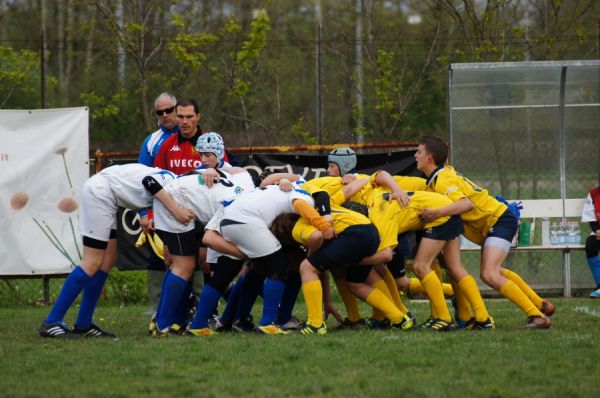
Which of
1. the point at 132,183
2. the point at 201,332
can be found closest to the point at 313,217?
the point at 201,332

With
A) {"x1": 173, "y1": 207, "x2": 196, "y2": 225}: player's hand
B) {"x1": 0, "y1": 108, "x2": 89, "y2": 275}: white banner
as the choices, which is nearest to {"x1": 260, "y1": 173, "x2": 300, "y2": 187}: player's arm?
{"x1": 173, "y1": 207, "x2": 196, "y2": 225}: player's hand

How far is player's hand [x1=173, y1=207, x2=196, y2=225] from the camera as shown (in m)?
9.02

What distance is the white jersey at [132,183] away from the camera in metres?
9.24

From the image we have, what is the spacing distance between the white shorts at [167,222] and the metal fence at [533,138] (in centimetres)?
572

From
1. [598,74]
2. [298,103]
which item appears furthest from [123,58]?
[598,74]

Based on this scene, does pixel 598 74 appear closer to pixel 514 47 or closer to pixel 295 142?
pixel 514 47

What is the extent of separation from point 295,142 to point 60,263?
5.62 metres

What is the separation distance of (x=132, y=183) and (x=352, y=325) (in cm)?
241

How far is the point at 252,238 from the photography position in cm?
891

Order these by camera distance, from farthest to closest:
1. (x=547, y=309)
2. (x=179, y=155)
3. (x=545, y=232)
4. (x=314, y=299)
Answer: (x=545, y=232) < (x=179, y=155) < (x=547, y=309) < (x=314, y=299)

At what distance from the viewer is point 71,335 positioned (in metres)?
9.16

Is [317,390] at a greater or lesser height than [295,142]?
lesser

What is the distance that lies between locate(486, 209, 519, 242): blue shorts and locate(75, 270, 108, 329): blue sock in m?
3.54

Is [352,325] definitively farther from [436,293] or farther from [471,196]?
[471,196]
